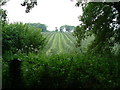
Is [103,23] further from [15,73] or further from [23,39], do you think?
[23,39]

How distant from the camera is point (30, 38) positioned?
56.8 meters

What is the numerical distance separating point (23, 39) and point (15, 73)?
134 feet

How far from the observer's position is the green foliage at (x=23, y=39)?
40.7 m

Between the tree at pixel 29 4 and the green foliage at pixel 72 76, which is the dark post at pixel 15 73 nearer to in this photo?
the green foliage at pixel 72 76

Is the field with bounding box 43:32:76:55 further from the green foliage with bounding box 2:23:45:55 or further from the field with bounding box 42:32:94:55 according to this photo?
the green foliage with bounding box 2:23:45:55

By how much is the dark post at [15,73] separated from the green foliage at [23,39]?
1073 inches

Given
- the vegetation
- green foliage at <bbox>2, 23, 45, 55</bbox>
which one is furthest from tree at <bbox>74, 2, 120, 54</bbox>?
green foliage at <bbox>2, 23, 45, 55</bbox>

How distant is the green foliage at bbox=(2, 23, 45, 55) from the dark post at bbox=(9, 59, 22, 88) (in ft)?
89.4

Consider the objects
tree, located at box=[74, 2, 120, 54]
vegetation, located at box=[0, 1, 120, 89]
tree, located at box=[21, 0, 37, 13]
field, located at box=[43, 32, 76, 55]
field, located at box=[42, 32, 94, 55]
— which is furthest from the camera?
field, located at box=[43, 32, 76, 55]

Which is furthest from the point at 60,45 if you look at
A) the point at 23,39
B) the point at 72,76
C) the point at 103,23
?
the point at 72,76

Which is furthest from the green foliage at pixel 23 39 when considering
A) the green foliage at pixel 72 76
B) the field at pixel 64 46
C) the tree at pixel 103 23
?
the green foliage at pixel 72 76

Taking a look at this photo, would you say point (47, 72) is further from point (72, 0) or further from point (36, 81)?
point (72, 0)

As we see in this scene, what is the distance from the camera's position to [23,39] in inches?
1925

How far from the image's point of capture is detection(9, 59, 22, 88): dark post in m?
8.43
